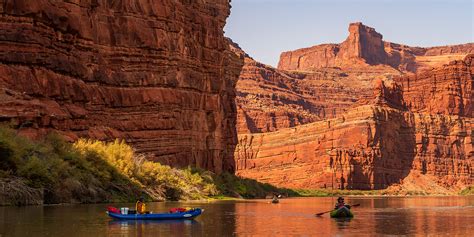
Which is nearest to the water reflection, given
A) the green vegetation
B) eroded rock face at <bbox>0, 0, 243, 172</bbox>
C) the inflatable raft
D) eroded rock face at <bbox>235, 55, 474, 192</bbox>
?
the inflatable raft

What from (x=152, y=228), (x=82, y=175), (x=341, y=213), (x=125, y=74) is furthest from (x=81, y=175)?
(x=125, y=74)

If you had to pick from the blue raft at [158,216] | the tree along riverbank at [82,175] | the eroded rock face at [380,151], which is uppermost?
the eroded rock face at [380,151]

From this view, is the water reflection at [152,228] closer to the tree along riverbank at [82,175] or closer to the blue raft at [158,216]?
the blue raft at [158,216]

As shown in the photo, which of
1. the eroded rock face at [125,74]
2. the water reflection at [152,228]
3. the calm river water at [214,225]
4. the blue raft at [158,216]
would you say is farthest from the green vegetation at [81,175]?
the water reflection at [152,228]

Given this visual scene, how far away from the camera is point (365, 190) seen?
6954 inches

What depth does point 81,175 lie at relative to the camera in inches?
2456

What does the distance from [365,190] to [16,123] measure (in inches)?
4772

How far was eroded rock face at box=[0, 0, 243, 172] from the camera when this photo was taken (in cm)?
6981

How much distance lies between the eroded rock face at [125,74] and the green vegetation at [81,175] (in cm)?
392

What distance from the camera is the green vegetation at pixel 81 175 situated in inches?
2172

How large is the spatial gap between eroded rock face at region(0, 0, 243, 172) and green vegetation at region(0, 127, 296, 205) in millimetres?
3922

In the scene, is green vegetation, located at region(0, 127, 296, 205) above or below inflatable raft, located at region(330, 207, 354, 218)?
above

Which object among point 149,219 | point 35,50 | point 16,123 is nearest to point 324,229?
point 149,219

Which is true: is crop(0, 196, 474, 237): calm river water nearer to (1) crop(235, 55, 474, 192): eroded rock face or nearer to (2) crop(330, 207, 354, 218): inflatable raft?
(2) crop(330, 207, 354, 218): inflatable raft
